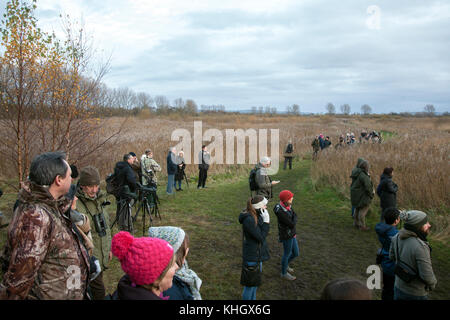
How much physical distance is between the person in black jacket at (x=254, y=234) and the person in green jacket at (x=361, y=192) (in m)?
3.97

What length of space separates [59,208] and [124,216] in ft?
14.9

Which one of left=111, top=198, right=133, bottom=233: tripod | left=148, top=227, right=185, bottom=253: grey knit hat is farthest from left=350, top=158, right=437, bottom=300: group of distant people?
left=111, top=198, right=133, bottom=233: tripod

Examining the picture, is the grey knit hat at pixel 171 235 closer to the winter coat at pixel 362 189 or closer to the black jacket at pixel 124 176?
the black jacket at pixel 124 176

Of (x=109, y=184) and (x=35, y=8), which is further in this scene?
(x=109, y=184)

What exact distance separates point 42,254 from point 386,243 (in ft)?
12.1

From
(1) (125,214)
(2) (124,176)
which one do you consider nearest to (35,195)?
(2) (124,176)

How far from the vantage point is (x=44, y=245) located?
1.86m

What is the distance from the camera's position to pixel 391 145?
13.8 m

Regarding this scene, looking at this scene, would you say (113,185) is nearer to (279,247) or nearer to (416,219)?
(279,247)

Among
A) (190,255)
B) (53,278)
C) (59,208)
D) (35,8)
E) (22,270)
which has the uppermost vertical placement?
(35,8)

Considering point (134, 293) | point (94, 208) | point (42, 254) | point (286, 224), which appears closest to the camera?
point (134, 293)
